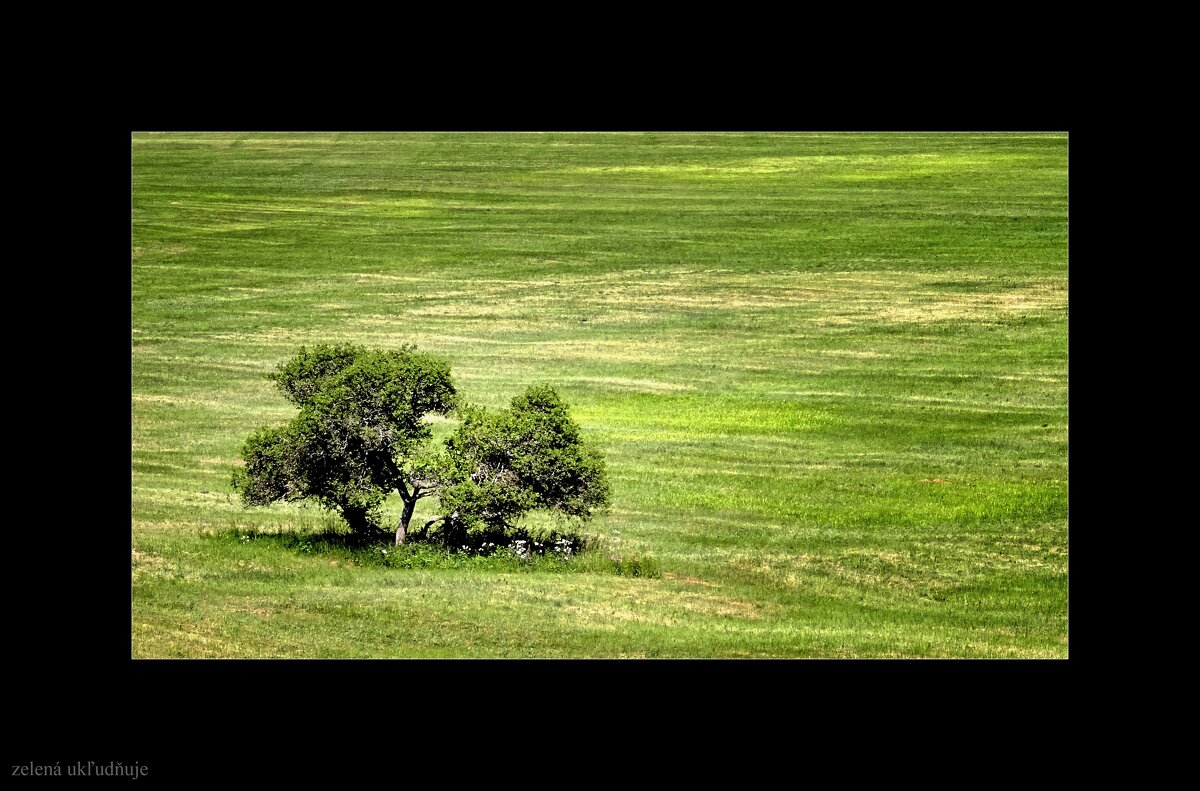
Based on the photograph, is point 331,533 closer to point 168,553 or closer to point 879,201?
point 168,553

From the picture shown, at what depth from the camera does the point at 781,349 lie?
52469 millimetres

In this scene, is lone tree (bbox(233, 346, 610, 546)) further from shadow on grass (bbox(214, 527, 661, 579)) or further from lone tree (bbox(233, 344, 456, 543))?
shadow on grass (bbox(214, 527, 661, 579))

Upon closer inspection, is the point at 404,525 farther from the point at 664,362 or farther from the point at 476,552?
the point at 664,362

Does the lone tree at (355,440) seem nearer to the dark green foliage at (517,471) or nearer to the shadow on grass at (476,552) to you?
the shadow on grass at (476,552)

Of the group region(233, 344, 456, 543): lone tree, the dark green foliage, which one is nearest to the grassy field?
the dark green foliage

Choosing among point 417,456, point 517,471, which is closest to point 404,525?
point 417,456

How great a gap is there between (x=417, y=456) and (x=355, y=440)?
4.94 ft

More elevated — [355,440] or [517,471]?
[355,440]

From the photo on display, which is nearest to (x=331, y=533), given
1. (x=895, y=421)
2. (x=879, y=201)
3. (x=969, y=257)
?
(x=895, y=421)

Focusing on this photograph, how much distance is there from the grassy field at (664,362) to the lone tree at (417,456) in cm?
155

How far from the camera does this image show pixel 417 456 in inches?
1293

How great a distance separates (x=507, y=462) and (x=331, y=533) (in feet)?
16.0

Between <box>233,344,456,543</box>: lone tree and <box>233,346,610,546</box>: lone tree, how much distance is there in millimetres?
23

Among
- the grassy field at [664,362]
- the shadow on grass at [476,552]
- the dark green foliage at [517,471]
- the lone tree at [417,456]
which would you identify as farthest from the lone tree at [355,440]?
the grassy field at [664,362]
